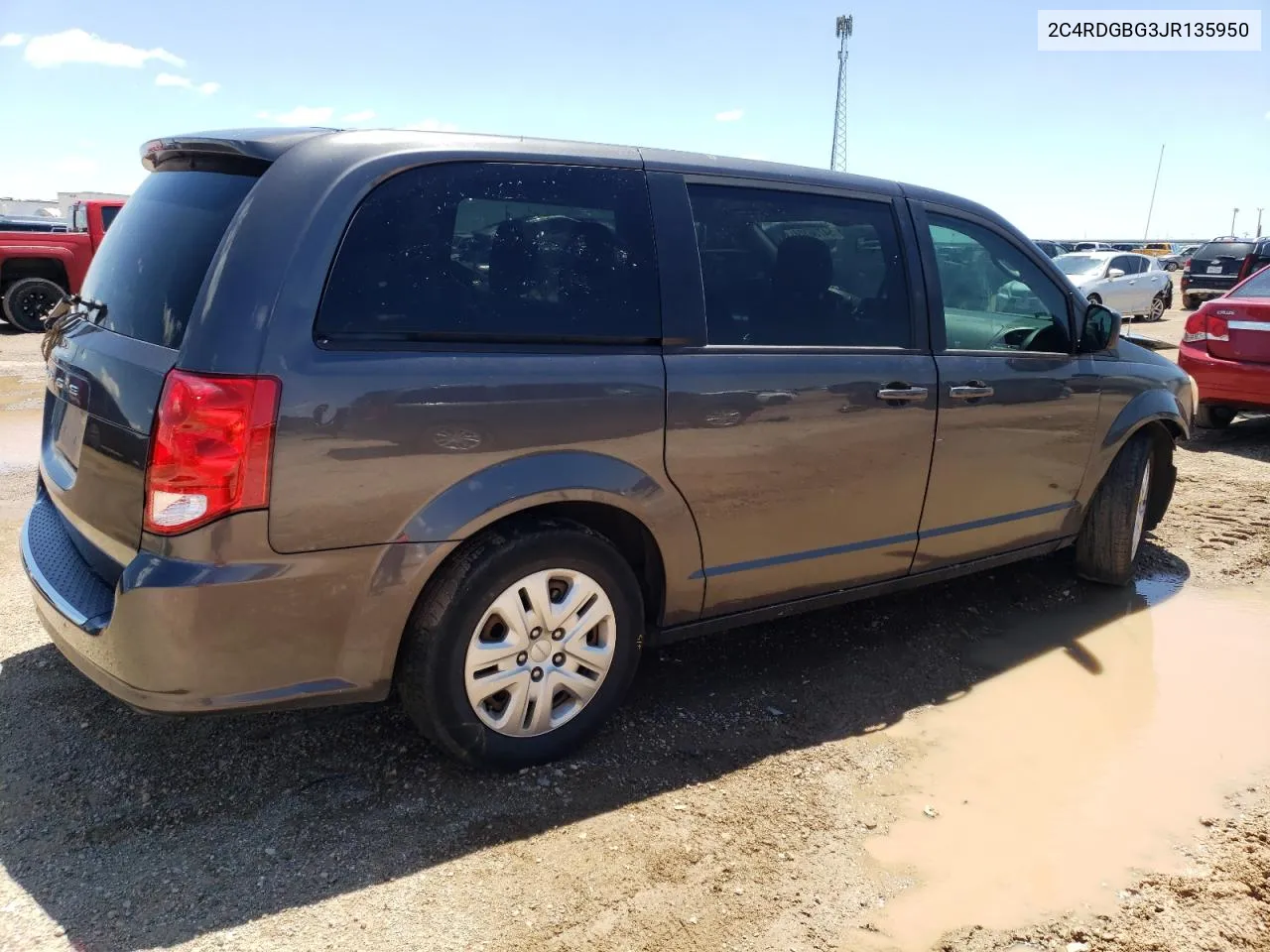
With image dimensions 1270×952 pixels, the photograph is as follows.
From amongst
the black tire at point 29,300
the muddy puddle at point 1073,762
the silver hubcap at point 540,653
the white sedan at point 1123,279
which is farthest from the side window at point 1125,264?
the silver hubcap at point 540,653

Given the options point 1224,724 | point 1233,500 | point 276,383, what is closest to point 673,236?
point 276,383

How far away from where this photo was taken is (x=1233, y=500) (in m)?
6.39

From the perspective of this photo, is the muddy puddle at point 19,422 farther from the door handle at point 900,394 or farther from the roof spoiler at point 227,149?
the door handle at point 900,394

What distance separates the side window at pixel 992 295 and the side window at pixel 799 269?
0.28 meters

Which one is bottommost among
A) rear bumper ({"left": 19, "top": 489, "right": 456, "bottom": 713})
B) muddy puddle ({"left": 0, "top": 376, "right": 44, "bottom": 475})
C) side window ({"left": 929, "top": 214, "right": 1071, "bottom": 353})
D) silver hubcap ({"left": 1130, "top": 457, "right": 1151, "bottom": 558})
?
muddy puddle ({"left": 0, "top": 376, "right": 44, "bottom": 475})

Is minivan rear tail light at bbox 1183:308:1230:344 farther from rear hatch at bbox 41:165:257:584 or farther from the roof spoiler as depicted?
rear hatch at bbox 41:165:257:584

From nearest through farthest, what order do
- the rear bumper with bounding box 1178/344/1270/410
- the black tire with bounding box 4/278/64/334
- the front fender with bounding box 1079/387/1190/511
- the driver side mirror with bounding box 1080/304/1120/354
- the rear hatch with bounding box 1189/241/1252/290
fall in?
the driver side mirror with bounding box 1080/304/1120/354 < the front fender with bounding box 1079/387/1190/511 < the rear bumper with bounding box 1178/344/1270/410 < the black tire with bounding box 4/278/64/334 < the rear hatch with bounding box 1189/241/1252/290

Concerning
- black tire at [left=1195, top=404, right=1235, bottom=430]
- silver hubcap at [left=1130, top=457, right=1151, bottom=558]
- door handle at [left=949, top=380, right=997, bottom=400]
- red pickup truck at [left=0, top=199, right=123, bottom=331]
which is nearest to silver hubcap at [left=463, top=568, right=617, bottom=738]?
door handle at [left=949, top=380, right=997, bottom=400]

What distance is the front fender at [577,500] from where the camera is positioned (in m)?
2.64

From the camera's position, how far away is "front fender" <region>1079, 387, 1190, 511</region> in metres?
4.45

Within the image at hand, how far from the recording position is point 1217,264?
22.0m

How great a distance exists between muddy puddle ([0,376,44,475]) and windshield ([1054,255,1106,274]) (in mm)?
17584

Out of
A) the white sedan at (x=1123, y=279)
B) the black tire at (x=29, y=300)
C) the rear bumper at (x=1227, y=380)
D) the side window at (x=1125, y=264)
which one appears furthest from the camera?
the side window at (x=1125, y=264)

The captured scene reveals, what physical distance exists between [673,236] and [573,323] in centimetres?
49
